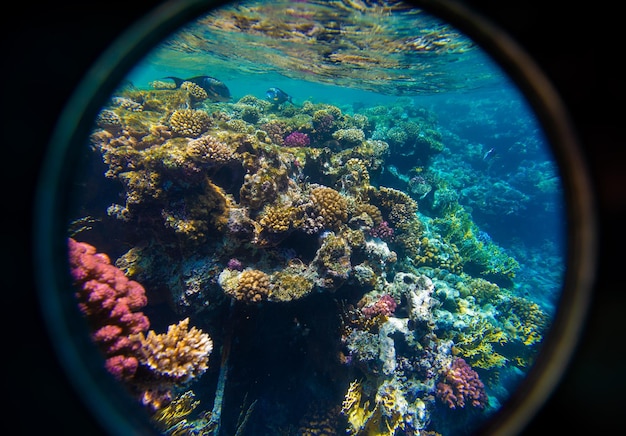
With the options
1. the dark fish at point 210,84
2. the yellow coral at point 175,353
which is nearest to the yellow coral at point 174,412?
the yellow coral at point 175,353

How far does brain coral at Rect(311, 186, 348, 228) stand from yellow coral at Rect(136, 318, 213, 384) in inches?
127

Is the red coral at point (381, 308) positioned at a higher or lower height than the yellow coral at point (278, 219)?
lower

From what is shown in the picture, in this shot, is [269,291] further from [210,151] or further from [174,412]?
[210,151]

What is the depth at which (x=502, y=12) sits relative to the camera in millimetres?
1418

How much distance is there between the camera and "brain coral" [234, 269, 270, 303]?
15.5 ft

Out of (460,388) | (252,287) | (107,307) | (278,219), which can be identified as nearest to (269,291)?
(252,287)

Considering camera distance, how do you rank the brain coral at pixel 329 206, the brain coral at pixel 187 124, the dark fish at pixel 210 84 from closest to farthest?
1. the brain coral at pixel 329 206
2. the brain coral at pixel 187 124
3. the dark fish at pixel 210 84

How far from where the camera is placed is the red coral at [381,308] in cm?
615

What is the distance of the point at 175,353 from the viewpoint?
3.81m

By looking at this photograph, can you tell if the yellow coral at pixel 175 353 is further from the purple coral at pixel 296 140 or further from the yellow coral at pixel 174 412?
the purple coral at pixel 296 140

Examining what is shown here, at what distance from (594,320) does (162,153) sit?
20.2 ft

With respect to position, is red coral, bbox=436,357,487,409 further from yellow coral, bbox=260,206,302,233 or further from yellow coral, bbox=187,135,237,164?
yellow coral, bbox=187,135,237,164

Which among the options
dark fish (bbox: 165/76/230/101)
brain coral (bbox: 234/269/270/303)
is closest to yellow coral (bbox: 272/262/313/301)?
brain coral (bbox: 234/269/270/303)

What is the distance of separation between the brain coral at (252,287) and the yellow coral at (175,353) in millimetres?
882
